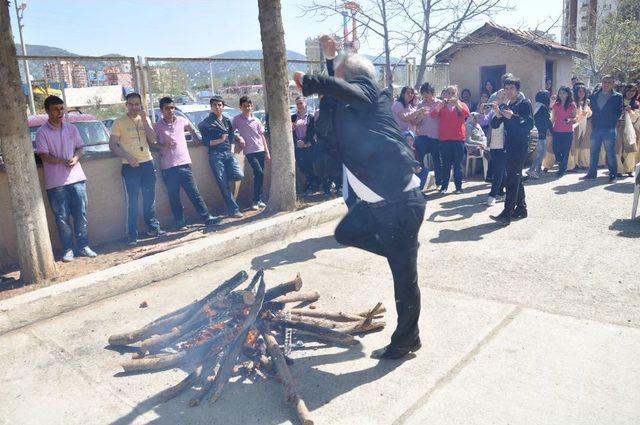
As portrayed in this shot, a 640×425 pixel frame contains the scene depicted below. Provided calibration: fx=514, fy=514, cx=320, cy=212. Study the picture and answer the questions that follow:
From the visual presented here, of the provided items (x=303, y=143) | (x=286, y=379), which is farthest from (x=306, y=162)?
(x=286, y=379)

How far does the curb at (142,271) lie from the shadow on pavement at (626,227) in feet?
12.7

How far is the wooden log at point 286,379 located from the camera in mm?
2984

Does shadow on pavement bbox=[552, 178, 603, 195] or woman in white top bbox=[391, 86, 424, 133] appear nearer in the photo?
shadow on pavement bbox=[552, 178, 603, 195]

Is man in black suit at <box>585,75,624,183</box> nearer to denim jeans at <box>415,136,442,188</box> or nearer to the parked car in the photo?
denim jeans at <box>415,136,442,188</box>

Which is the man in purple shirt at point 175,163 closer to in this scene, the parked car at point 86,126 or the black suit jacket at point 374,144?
the parked car at point 86,126

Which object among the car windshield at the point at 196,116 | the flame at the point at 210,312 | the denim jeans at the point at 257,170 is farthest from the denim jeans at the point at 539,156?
the flame at the point at 210,312

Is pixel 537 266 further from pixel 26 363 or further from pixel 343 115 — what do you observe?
pixel 26 363

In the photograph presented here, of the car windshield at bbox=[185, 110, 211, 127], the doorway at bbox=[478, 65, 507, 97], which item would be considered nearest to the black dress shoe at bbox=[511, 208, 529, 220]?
the car windshield at bbox=[185, 110, 211, 127]

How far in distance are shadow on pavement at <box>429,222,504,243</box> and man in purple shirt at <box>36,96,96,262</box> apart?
Result: 4.37 m

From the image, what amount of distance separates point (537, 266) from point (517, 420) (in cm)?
278

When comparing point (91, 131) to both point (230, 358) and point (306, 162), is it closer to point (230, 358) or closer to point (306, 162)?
point (306, 162)

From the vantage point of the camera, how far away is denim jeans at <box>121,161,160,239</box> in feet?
22.7

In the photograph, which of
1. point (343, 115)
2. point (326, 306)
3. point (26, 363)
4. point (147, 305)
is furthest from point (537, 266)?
point (26, 363)

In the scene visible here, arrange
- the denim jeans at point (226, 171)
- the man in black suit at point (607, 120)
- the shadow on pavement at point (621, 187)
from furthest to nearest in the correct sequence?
1. the man in black suit at point (607, 120)
2. the shadow on pavement at point (621, 187)
3. the denim jeans at point (226, 171)
